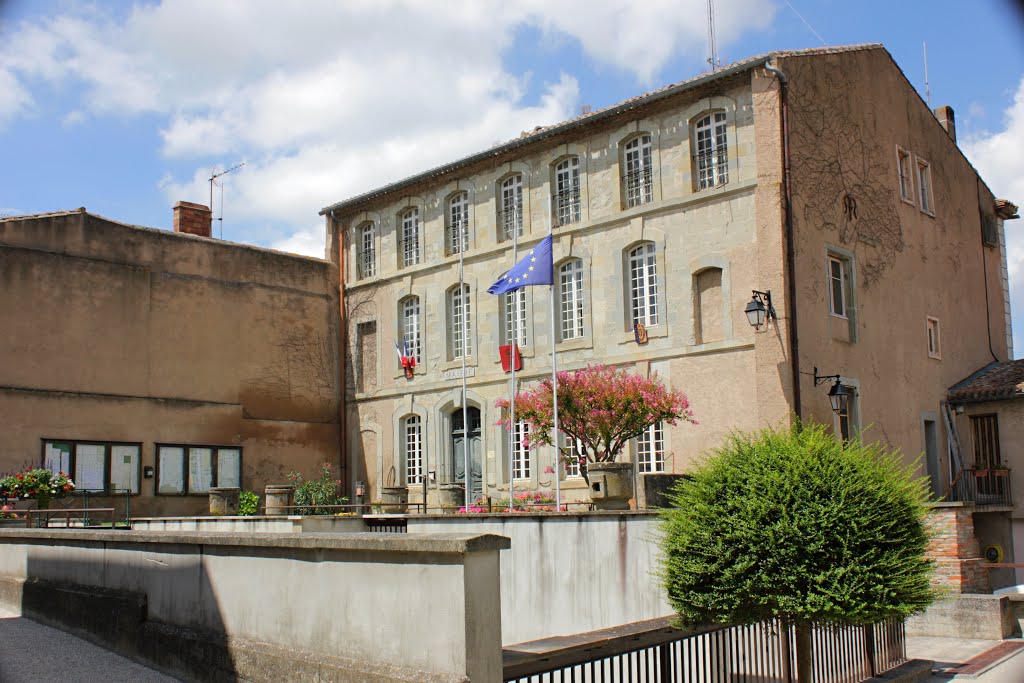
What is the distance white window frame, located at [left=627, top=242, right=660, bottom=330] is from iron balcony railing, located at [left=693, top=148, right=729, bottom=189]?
5.88 ft

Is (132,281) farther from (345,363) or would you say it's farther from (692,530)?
(692,530)

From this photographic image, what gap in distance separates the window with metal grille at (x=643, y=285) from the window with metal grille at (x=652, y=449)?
2328mm

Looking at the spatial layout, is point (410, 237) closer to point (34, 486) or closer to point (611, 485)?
point (34, 486)

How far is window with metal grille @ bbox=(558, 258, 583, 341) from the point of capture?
23484 mm

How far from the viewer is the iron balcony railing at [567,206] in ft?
77.8

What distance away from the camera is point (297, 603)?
24.3 feet

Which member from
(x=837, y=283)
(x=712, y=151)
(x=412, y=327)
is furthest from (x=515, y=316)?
(x=837, y=283)

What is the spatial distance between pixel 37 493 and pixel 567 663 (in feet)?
49.0

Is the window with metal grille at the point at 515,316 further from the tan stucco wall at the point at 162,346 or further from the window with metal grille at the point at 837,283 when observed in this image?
the window with metal grille at the point at 837,283

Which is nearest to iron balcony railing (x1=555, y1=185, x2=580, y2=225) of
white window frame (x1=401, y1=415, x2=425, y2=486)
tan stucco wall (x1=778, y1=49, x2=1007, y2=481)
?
tan stucco wall (x1=778, y1=49, x2=1007, y2=481)

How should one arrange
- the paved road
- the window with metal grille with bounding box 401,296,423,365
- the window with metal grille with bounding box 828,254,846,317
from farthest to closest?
the window with metal grille with bounding box 401,296,423,365 → the window with metal grille with bounding box 828,254,846,317 → the paved road

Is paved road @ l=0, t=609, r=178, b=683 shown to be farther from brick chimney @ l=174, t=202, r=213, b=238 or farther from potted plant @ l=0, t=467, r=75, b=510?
brick chimney @ l=174, t=202, r=213, b=238

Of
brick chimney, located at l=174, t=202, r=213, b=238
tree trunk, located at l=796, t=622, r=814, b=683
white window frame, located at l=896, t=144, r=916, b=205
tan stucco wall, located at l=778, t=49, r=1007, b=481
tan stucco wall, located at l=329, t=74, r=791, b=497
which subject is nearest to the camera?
tree trunk, located at l=796, t=622, r=814, b=683

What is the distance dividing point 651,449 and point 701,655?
13.6m
